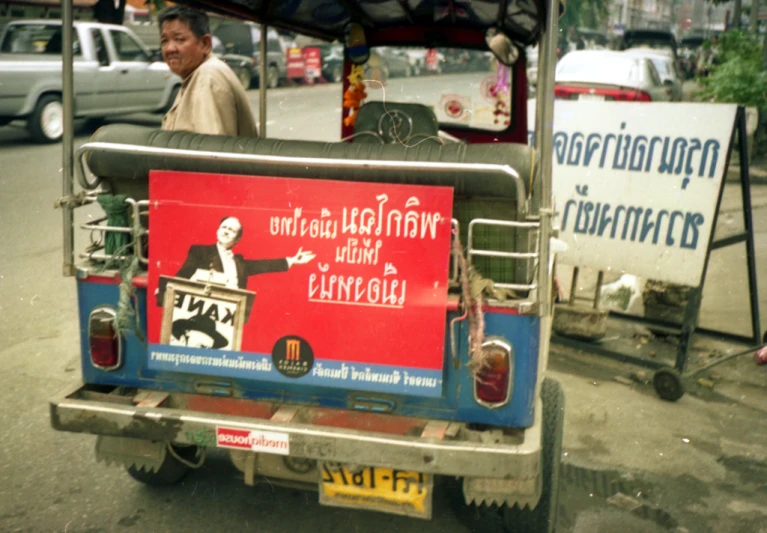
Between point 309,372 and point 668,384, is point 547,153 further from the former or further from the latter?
point 668,384

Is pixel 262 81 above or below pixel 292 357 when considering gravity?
above

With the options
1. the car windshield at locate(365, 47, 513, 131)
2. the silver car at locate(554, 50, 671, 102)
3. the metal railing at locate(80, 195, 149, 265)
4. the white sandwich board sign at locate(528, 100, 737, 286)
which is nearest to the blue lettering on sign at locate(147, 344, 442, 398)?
the metal railing at locate(80, 195, 149, 265)

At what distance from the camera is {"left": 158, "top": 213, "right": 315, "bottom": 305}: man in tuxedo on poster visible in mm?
2869

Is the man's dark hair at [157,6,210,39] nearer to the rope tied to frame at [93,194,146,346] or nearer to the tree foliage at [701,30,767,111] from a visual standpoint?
the rope tied to frame at [93,194,146,346]

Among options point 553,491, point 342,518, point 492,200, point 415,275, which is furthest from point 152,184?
point 553,491

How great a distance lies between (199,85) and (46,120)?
9979 millimetres

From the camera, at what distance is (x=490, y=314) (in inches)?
109

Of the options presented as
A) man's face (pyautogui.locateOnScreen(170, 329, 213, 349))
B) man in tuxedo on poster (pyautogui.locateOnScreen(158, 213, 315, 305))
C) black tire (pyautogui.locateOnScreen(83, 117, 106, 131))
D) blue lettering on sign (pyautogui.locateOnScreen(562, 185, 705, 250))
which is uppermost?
man in tuxedo on poster (pyautogui.locateOnScreen(158, 213, 315, 305))

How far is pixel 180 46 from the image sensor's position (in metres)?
3.90

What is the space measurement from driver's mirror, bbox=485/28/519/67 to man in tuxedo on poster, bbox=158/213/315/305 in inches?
94.7

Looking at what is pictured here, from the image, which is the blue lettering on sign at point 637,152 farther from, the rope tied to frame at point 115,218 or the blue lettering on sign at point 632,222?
the rope tied to frame at point 115,218

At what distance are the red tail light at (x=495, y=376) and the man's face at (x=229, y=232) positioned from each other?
2.99 ft

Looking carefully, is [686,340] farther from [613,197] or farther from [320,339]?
[320,339]

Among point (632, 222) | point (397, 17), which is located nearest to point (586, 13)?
point (632, 222)
